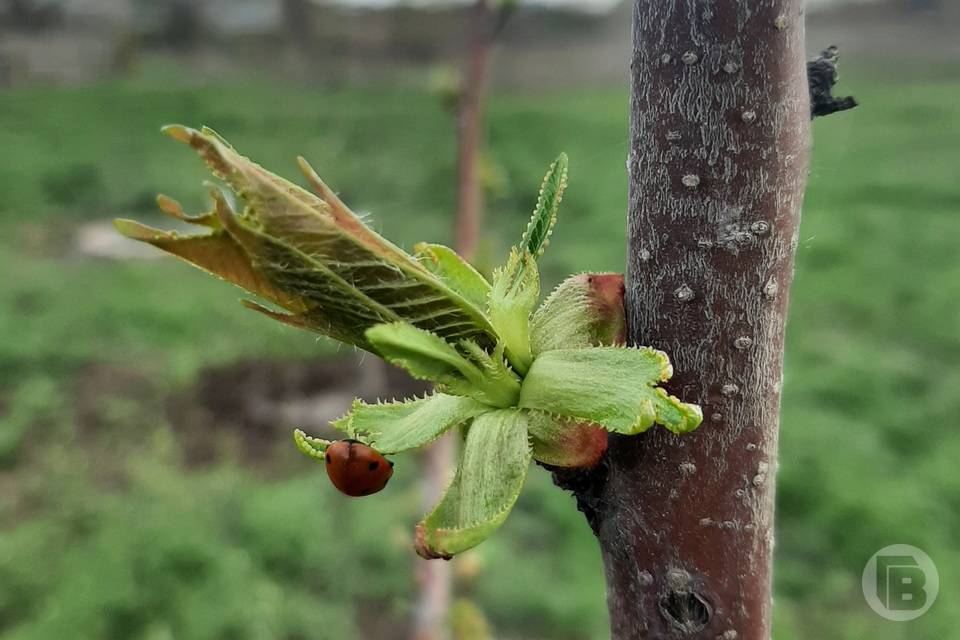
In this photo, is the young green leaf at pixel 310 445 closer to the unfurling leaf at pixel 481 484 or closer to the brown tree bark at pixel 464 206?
the unfurling leaf at pixel 481 484

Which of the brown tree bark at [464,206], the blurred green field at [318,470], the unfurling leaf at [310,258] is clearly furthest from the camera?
the blurred green field at [318,470]

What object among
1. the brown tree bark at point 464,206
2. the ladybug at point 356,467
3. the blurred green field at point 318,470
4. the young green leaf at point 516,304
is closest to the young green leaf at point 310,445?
the ladybug at point 356,467

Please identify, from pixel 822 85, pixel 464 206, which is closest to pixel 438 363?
pixel 822 85

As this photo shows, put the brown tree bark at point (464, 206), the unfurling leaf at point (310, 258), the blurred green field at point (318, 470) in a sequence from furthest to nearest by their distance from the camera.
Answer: the blurred green field at point (318, 470), the brown tree bark at point (464, 206), the unfurling leaf at point (310, 258)

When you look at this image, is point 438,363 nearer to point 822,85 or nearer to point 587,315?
point 587,315

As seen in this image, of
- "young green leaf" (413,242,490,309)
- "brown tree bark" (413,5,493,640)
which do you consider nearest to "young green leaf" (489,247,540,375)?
"young green leaf" (413,242,490,309)
